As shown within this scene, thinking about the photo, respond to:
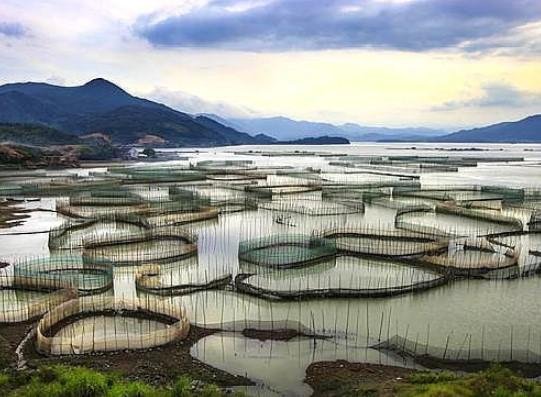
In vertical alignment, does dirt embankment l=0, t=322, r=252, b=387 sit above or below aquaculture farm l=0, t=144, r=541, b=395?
below

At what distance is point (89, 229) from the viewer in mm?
29328

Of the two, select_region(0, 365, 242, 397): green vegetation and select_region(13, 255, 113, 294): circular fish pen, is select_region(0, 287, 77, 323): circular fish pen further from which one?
select_region(0, 365, 242, 397): green vegetation

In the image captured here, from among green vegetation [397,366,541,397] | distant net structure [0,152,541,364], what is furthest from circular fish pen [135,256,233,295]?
green vegetation [397,366,541,397]

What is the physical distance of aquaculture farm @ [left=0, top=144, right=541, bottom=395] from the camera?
44.8 feet

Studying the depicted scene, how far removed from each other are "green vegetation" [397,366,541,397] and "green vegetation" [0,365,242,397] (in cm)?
387

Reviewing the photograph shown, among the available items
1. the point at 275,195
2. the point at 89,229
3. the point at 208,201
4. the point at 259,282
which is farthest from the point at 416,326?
the point at 275,195

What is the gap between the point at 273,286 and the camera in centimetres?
1894

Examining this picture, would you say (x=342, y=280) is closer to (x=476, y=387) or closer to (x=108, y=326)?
(x=108, y=326)

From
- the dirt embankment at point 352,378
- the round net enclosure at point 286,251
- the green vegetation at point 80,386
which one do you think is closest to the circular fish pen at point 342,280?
the round net enclosure at point 286,251

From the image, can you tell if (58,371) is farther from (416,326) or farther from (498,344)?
(498,344)

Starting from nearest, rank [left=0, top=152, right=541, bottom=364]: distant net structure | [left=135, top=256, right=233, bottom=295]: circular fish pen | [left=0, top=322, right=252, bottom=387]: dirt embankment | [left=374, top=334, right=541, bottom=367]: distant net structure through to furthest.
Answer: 1. [left=0, top=322, right=252, bottom=387]: dirt embankment
2. [left=374, top=334, right=541, bottom=367]: distant net structure
3. [left=0, top=152, right=541, bottom=364]: distant net structure
4. [left=135, top=256, right=233, bottom=295]: circular fish pen

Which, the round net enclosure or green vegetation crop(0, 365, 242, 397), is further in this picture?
the round net enclosure

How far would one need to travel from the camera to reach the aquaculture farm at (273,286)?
13641 millimetres

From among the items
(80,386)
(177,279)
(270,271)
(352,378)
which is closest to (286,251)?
(270,271)
